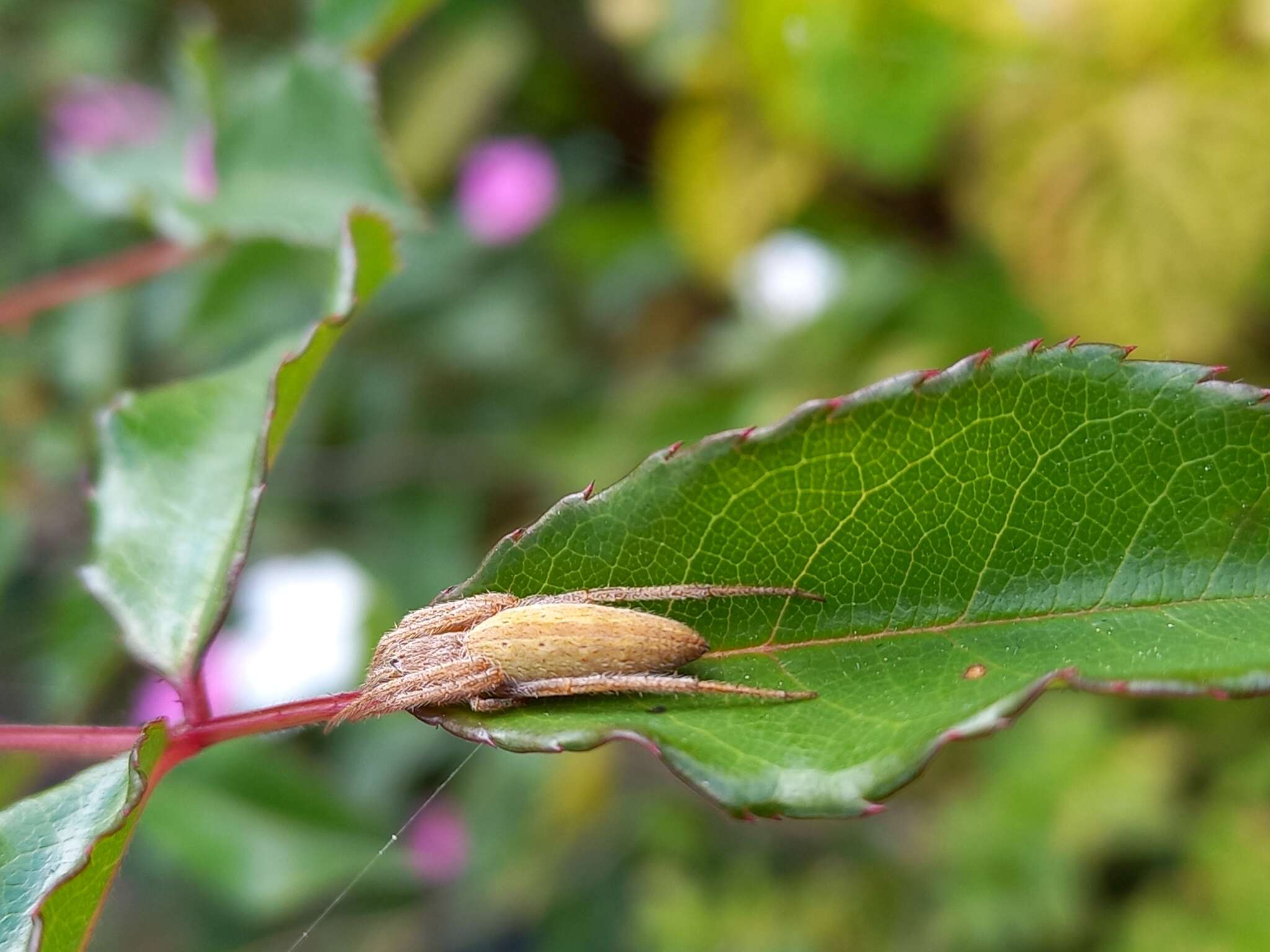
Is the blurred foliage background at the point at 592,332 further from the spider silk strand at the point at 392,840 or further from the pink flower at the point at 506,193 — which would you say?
the spider silk strand at the point at 392,840

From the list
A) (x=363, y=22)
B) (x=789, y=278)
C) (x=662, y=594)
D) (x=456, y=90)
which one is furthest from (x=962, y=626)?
(x=456, y=90)

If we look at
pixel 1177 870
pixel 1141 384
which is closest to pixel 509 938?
pixel 1177 870

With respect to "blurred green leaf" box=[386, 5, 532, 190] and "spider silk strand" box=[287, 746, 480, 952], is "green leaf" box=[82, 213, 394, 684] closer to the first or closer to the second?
"spider silk strand" box=[287, 746, 480, 952]

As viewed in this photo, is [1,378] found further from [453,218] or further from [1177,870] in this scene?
[1177,870]

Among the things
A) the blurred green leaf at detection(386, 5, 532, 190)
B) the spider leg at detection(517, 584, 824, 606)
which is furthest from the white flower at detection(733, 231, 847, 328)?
the spider leg at detection(517, 584, 824, 606)

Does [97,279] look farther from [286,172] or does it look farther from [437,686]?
[437,686]

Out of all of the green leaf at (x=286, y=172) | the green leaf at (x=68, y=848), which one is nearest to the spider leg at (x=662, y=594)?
the green leaf at (x=68, y=848)
